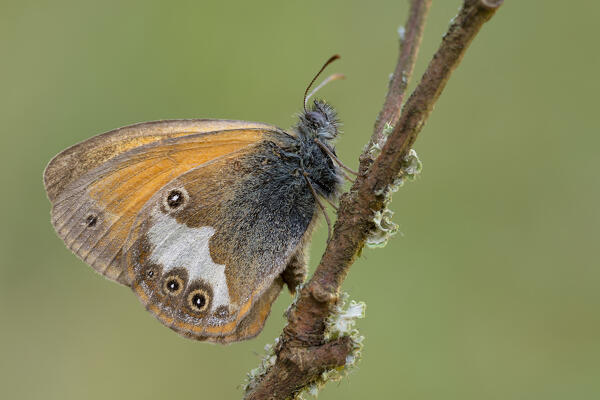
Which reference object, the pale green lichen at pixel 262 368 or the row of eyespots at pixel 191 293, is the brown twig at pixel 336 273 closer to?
the pale green lichen at pixel 262 368

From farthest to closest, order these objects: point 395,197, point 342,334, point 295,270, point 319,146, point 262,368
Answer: point 395,197 < point 319,146 < point 295,270 < point 262,368 < point 342,334

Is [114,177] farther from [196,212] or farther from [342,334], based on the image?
[342,334]

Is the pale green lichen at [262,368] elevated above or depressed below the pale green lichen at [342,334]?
below

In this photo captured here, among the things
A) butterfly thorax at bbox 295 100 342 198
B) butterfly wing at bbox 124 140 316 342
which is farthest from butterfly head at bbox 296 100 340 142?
butterfly wing at bbox 124 140 316 342

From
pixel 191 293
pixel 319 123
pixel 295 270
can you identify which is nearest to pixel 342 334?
pixel 295 270

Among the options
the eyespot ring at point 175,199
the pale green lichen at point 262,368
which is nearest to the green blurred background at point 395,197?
the eyespot ring at point 175,199

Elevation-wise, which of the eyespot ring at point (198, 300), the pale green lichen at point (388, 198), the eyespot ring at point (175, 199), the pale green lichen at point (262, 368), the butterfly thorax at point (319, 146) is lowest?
the pale green lichen at point (262, 368)
